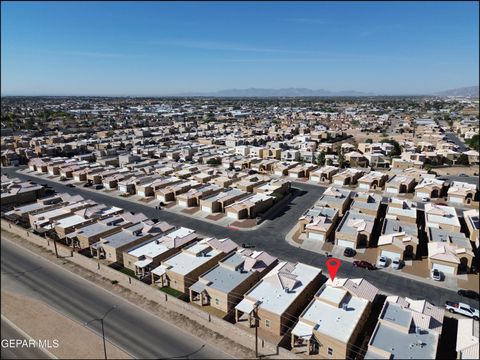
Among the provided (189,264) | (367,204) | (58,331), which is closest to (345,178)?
(367,204)

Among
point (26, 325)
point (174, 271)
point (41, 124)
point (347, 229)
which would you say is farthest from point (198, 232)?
point (41, 124)

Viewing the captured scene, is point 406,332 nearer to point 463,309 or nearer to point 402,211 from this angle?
point 463,309

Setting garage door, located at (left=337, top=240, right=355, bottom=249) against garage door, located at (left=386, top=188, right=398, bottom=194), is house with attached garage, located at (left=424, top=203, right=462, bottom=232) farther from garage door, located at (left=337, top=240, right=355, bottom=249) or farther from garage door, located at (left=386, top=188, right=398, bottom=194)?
garage door, located at (left=386, top=188, right=398, bottom=194)

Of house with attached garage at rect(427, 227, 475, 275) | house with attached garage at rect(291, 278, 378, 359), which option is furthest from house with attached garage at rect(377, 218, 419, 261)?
house with attached garage at rect(291, 278, 378, 359)

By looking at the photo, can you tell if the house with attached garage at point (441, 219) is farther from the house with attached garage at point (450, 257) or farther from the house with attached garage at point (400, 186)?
the house with attached garage at point (400, 186)

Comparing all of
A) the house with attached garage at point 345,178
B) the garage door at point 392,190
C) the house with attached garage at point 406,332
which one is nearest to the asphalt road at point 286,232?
the house with attached garage at point 345,178
